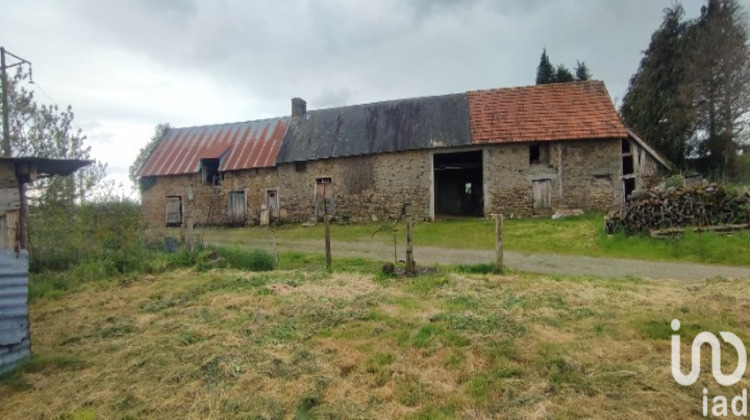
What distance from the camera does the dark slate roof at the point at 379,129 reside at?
21.6 metres

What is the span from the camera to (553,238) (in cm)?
1400

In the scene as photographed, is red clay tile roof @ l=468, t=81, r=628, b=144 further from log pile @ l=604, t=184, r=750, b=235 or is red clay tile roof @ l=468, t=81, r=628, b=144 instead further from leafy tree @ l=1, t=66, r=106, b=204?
leafy tree @ l=1, t=66, r=106, b=204

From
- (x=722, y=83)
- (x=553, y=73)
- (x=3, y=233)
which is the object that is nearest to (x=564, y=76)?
(x=553, y=73)

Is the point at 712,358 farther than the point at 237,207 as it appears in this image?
No

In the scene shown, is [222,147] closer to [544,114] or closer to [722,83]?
[544,114]

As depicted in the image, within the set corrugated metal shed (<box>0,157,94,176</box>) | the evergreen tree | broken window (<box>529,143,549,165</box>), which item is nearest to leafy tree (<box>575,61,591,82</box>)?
A: the evergreen tree

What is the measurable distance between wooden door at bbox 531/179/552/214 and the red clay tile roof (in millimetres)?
1997

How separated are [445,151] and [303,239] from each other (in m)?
8.36

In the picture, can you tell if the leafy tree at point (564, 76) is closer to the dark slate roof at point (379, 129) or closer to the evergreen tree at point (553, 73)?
the evergreen tree at point (553, 73)

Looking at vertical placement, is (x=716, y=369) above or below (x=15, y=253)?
below

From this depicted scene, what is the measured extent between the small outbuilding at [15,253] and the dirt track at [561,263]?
7674 millimetres

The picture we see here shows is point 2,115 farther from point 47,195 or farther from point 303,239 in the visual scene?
point 303,239

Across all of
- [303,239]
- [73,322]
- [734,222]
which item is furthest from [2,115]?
[734,222]

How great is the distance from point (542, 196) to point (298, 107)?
1475cm
